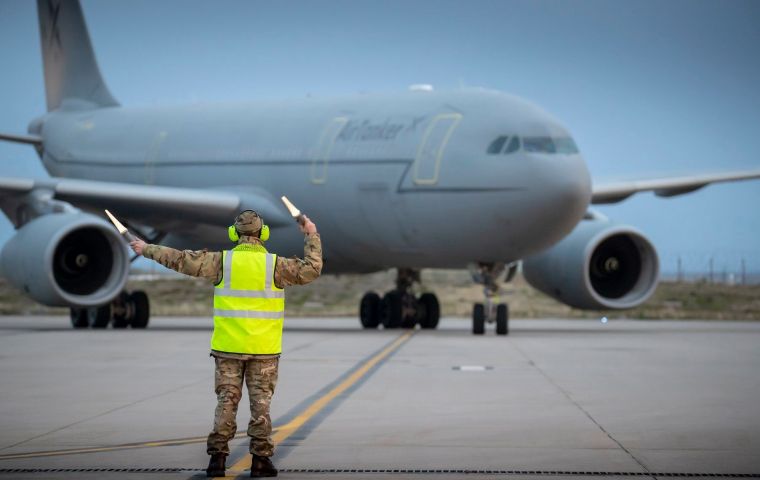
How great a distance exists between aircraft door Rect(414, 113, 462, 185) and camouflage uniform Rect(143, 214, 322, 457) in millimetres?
13827

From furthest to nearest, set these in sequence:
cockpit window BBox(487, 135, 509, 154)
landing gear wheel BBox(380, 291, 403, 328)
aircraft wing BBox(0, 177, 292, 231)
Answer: landing gear wheel BBox(380, 291, 403, 328)
aircraft wing BBox(0, 177, 292, 231)
cockpit window BBox(487, 135, 509, 154)

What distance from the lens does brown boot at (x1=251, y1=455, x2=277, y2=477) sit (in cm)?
734

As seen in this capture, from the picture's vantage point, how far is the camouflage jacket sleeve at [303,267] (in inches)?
310

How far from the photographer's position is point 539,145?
21.2m

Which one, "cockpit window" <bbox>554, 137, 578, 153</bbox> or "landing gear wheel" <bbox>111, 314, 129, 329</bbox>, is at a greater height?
"cockpit window" <bbox>554, 137, 578, 153</bbox>

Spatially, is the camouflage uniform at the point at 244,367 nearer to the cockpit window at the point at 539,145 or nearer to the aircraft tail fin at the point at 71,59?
the cockpit window at the point at 539,145

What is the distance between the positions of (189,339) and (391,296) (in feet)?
17.3

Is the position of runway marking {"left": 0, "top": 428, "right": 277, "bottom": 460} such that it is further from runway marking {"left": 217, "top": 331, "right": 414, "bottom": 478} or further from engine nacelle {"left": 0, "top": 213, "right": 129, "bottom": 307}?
engine nacelle {"left": 0, "top": 213, "right": 129, "bottom": 307}

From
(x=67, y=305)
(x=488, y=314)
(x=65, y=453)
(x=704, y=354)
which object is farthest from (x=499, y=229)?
(x=65, y=453)

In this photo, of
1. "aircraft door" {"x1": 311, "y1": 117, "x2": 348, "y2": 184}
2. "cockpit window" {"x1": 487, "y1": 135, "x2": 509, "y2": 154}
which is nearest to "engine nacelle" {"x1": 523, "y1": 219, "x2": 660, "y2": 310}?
"cockpit window" {"x1": 487, "y1": 135, "x2": 509, "y2": 154}

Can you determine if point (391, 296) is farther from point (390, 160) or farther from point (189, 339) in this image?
point (189, 339)

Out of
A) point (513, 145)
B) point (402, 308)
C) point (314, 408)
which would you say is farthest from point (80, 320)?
point (314, 408)

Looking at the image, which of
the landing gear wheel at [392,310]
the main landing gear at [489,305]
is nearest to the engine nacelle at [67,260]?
the landing gear wheel at [392,310]

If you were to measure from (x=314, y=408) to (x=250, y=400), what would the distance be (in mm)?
3052
